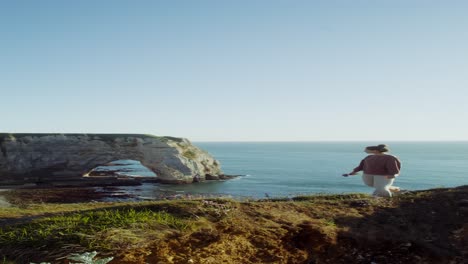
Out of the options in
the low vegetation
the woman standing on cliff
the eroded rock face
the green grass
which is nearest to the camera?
the low vegetation

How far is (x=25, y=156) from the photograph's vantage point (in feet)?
184

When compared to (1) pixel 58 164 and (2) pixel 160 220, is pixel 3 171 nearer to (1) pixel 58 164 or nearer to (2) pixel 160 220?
(1) pixel 58 164

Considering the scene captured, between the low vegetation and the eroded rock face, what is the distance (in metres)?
49.4

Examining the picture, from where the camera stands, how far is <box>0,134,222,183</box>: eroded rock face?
55.6 metres

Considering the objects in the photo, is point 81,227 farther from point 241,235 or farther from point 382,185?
point 382,185

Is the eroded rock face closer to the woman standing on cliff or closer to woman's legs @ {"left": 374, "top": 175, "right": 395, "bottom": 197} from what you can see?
the woman standing on cliff

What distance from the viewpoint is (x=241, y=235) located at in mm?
6996

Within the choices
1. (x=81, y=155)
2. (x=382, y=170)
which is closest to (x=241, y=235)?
(x=382, y=170)

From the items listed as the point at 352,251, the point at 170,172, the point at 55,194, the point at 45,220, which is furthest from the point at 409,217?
the point at 170,172

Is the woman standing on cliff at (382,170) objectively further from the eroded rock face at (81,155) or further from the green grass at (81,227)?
the eroded rock face at (81,155)

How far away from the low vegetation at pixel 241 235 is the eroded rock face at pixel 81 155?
1945 inches

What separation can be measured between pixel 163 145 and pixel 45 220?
50.9 metres

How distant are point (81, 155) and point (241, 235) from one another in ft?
185

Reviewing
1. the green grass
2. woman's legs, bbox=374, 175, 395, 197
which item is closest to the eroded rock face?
woman's legs, bbox=374, 175, 395, 197
